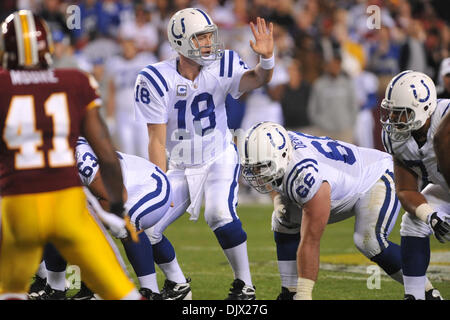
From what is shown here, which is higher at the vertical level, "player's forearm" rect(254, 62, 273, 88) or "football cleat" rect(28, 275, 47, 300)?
"player's forearm" rect(254, 62, 273, 88)

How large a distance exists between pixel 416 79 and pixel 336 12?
29.3 feet

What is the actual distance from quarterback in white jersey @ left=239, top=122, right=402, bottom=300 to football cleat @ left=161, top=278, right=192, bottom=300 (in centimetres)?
63

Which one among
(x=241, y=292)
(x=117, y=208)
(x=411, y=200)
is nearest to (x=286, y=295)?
(x=241, y=292)

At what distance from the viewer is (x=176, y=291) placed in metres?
5.37

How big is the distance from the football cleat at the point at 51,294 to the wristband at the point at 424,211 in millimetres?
2151

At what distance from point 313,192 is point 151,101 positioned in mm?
1525

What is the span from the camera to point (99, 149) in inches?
142

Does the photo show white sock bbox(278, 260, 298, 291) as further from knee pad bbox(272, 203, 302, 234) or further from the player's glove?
the player's glove

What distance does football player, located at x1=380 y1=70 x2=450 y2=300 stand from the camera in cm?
472

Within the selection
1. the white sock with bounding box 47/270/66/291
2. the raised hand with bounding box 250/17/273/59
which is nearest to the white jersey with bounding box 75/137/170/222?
the white sock with bounding box 47/270/66/291

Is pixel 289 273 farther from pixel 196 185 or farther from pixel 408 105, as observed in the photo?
pixel 408 105

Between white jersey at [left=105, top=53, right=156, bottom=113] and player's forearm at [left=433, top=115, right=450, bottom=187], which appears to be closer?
player's forearm at [left=433, top=115, right=450, bottom=187]

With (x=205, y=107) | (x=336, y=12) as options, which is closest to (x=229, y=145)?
(x=205, y=107)

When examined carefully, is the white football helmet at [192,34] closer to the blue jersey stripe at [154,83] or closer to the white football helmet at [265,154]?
the blue jersey stripe at [154,83]
